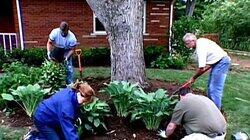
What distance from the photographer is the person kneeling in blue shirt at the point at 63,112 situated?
4223 millimetres

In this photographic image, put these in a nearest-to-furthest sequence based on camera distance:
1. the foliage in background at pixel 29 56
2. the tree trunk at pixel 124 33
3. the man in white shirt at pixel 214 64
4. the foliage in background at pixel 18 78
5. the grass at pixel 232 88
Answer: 1. the man in white shirt at pixel 214 64
2. the grass at pixel 232 88
3. the foliage in background at pixel 18 78
4. the tree trunk at pixel 124 33
5. the foliage in background at pixel 29 56

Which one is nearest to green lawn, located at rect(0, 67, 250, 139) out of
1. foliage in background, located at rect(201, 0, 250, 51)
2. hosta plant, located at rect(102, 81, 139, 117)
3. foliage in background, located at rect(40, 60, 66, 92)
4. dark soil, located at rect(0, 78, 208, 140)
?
dark soil, located at rect(0, 78, 208, 140)

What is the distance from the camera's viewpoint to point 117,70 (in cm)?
784

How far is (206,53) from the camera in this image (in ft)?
21.0

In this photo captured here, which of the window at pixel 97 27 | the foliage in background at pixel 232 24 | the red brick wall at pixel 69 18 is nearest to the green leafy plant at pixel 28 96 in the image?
the red brick wall at pixel 69 18

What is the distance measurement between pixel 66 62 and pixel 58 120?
12.4 ft

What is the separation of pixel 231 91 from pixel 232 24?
37.1 ft

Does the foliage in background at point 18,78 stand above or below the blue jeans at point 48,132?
above

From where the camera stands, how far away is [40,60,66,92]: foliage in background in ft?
23.4

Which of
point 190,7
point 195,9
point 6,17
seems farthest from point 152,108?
point 195,9

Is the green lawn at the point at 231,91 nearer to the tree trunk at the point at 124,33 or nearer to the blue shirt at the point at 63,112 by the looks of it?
the blue shirt at the point at 63,112

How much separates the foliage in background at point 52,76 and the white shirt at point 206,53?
2.74 m

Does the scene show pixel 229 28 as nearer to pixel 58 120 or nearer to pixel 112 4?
pixel 112 4

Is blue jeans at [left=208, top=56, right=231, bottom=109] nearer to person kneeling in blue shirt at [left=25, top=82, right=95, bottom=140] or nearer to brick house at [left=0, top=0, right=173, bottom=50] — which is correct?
person kneeling in blue shirt at [left=25, top=82, right=95, bottom=140]
